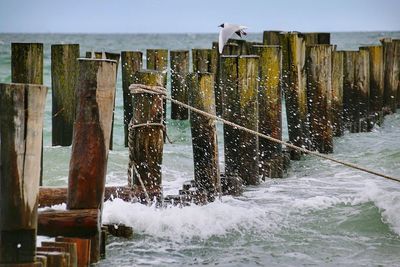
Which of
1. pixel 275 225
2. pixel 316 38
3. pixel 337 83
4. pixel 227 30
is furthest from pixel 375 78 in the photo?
pixel 275 225

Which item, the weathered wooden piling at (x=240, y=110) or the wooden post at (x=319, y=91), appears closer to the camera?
the weathered wooden piling at (x=240, y=110)

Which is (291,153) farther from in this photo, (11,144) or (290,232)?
(11,144)

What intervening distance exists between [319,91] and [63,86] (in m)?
3.56

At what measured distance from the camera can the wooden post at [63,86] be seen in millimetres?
9969

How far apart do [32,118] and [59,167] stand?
6.79 metres

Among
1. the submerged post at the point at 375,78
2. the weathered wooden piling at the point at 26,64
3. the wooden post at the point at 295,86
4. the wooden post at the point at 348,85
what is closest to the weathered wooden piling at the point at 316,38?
the wooden post at the point at 348,85

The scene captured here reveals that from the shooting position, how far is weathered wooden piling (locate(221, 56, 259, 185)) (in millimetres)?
8742

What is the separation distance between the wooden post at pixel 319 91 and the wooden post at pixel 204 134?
376 cm

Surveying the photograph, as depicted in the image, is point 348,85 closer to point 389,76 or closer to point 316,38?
point 316,38

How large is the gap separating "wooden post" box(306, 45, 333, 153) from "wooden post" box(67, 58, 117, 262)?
19.8ft

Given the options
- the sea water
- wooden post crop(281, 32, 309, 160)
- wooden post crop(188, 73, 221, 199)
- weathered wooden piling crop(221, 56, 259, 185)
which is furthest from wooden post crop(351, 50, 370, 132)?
wooden post crop(188, 73, 221, 199)

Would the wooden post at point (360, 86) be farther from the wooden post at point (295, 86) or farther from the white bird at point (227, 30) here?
the white bird at point (227, 30)

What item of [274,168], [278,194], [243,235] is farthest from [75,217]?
[274,168]

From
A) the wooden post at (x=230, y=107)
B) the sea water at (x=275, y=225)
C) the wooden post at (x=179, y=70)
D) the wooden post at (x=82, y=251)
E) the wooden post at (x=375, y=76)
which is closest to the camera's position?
the wooden post at (x=82, y=251)
